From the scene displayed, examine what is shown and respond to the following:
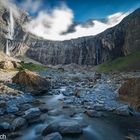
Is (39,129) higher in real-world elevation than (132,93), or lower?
lower

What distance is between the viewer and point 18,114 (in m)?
21.6

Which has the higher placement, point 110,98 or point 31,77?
point 31,77

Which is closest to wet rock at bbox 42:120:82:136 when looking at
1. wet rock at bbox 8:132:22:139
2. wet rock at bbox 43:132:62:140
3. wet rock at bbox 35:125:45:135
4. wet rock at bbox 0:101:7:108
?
wet rock at bbox 35:125:45:135

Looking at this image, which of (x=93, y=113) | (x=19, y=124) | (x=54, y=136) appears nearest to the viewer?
(x=54, y=136)

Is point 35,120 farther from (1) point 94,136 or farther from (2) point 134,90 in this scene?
(2) point 134,90

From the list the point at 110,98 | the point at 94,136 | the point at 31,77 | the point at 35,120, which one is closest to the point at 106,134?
the point at 94,136

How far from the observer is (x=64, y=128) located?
55.8 feet

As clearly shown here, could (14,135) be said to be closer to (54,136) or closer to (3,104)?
(54,136)

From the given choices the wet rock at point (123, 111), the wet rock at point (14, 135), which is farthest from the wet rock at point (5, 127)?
the wet rock at point (123, 111)

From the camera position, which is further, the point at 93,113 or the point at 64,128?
the point at 93,113

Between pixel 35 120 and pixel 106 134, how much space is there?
18.1ft

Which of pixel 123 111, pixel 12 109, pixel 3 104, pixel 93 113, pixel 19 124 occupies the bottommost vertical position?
pixel 19 124

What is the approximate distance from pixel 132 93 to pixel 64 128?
11820mm

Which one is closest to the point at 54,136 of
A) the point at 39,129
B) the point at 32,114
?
the point at 39,129
